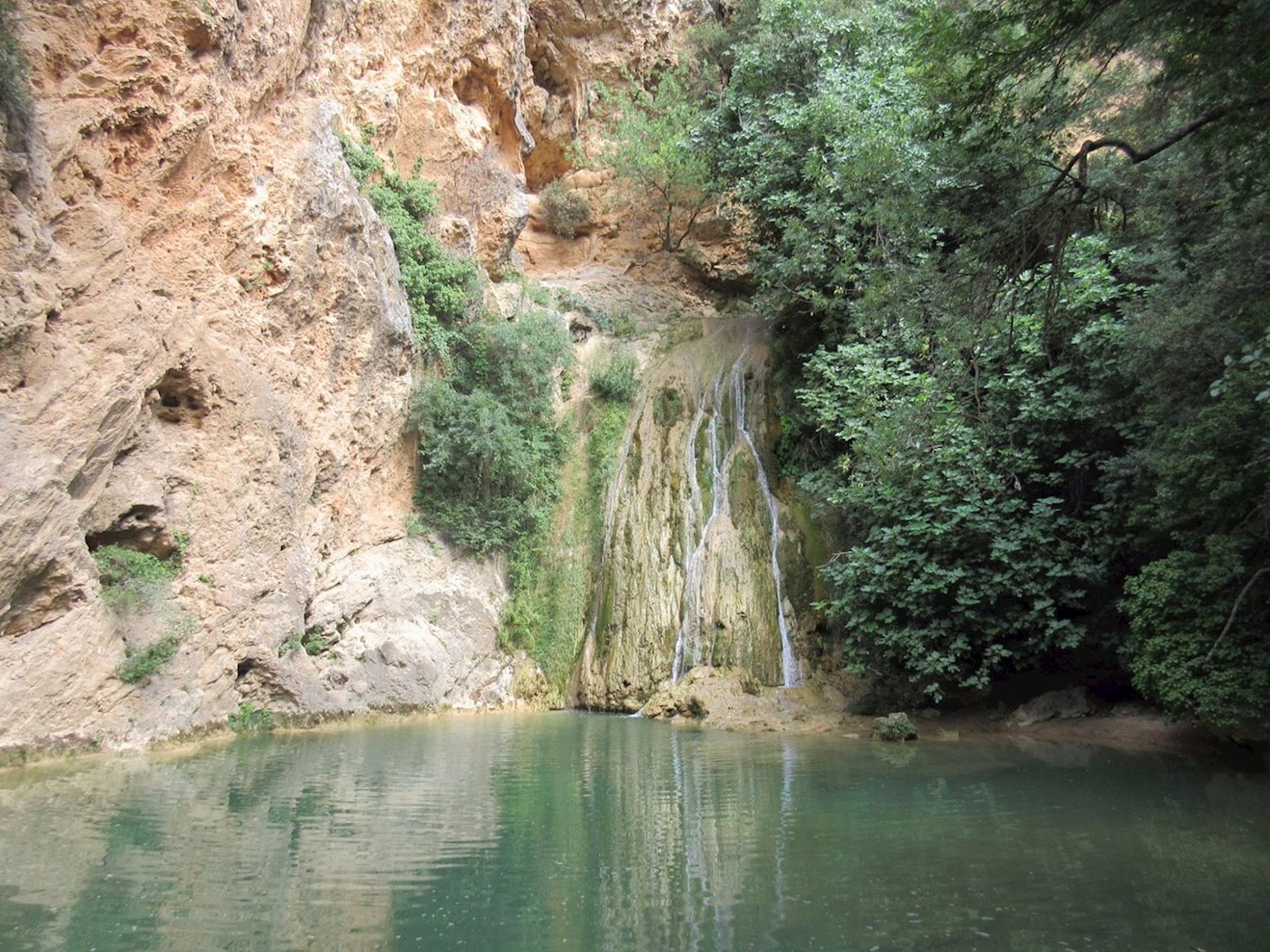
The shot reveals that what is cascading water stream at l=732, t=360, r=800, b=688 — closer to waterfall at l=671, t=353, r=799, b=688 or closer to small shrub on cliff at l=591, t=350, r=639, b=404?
waterfall at l=671, t=353, r=799, b=688

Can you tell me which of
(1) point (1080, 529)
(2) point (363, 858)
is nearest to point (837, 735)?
(1) point (1080, 529)

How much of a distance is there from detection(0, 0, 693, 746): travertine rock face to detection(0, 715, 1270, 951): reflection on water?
86.2 inches

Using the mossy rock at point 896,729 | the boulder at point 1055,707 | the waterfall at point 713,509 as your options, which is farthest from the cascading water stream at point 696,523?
the boulder at point 1055,707

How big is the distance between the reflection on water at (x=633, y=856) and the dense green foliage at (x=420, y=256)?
10.5 meters

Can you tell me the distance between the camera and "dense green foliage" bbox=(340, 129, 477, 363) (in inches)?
689

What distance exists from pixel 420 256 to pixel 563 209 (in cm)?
905

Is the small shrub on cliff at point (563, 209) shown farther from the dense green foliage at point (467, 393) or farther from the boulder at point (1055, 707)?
the boulder at point (1055, 707)

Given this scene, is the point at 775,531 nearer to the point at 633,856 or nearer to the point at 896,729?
the point at 896,729

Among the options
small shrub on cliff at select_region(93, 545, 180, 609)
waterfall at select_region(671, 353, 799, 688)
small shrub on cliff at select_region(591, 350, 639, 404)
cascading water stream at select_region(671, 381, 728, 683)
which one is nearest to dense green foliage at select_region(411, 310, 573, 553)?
small shrub on cliff at select_region(591, 350, 639, 404)

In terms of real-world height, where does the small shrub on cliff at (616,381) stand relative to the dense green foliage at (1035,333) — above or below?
above

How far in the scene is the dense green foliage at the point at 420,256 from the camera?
17500 mm

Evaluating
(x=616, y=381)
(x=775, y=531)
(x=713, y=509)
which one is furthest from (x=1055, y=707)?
(x=616, y=381)

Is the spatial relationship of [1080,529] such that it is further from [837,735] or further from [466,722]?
[466,722]

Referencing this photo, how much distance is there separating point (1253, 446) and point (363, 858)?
8660mm
